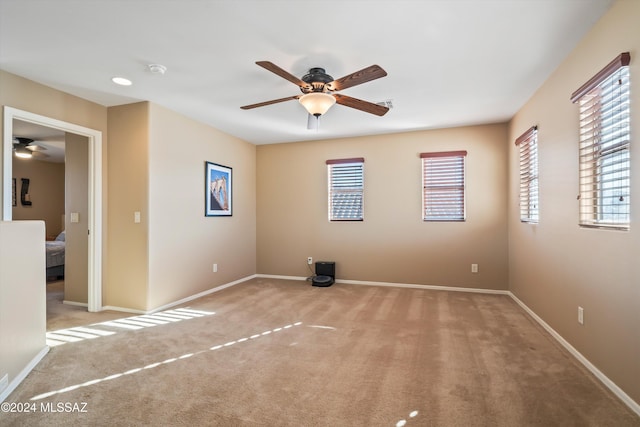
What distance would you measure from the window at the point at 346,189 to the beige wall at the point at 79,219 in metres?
3.51

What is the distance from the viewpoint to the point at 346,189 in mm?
5430

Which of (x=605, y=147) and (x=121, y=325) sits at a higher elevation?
(x=605, y=147)

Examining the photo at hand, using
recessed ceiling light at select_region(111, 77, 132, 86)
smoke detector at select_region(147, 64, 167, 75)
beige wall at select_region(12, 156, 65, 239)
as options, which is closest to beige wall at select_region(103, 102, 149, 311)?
recessed ceiling light at select_region(111, 77, 132, 86)

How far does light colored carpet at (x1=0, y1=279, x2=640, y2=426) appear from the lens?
1.81 meters

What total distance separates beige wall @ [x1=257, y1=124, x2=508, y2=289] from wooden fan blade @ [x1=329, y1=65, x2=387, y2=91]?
2.75 m

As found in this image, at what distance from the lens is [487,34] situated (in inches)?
92.4

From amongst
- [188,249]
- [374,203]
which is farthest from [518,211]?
[188,249]

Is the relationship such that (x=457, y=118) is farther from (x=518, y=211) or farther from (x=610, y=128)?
(x=610, y=128)

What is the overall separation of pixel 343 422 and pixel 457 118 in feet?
13.2


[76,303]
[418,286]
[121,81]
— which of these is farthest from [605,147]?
[76,303]

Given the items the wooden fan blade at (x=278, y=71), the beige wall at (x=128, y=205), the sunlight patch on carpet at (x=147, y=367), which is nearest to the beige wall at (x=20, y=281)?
the sunlight patch on carpet at (x=147, y=367)

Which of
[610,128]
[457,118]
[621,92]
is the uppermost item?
[457,118]

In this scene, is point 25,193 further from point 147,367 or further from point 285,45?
point 285,45

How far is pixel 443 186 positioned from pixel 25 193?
27.9 ft
